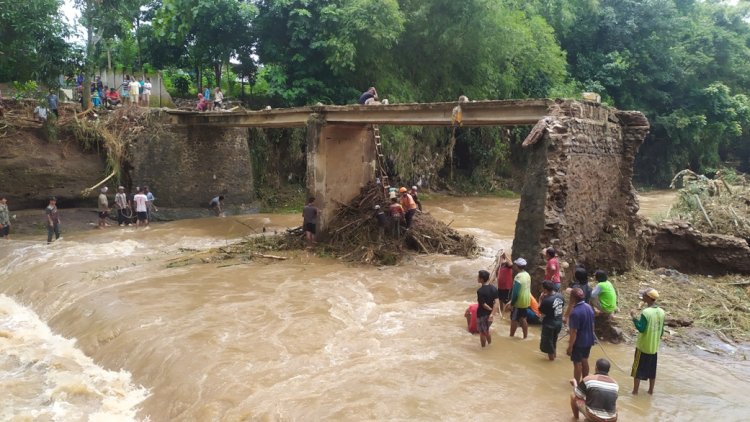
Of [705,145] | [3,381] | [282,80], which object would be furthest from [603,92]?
[3,381]

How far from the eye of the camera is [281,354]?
7.74 metres

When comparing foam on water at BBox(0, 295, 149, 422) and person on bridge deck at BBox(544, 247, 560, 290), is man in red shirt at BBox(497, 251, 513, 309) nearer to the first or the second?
person on bridge deck at BBox(544, 247, 560, 290)

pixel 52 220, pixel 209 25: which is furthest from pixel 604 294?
pixel 209 25

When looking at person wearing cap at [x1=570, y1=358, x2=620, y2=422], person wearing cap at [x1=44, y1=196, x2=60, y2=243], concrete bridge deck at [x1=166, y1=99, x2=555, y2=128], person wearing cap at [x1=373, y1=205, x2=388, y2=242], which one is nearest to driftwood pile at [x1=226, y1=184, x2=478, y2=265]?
person wearing cap at [x1=373, y1=205, x2=388, y2=242]

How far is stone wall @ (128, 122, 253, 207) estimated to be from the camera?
19.0 meters

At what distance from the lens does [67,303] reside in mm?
10312

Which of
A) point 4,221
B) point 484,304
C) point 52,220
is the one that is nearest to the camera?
point 484,304

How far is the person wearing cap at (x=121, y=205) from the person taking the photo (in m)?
17.4

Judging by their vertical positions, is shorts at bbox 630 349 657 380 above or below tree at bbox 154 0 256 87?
below

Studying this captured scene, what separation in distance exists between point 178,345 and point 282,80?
53.6 feet

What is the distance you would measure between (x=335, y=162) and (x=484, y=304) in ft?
26.6

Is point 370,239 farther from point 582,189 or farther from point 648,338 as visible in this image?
point 648,338

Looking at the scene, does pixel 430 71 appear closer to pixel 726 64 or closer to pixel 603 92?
pixel 603 92

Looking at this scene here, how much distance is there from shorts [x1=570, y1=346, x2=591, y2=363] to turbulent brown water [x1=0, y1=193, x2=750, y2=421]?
0.43 metres
